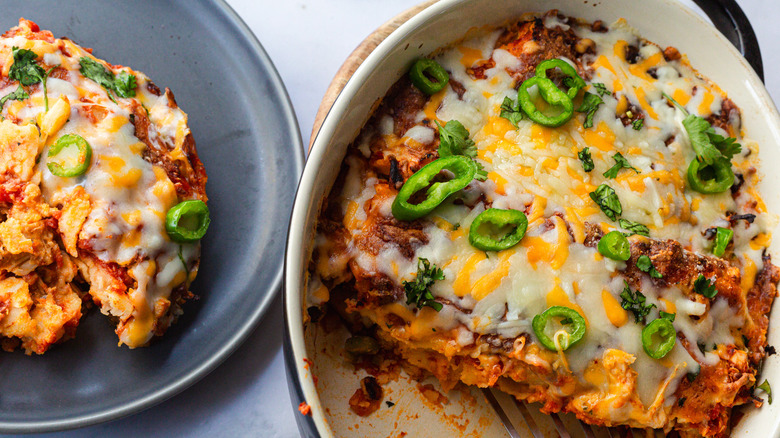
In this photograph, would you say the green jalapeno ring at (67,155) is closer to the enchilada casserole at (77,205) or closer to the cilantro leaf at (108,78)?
the enchilada casserole at (77,205)

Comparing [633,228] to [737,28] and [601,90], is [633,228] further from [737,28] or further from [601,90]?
[737,28]

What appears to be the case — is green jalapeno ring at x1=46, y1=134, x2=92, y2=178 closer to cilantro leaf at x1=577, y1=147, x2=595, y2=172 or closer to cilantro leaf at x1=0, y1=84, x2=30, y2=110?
cilantro leaf at x1=0, y1=84, x2=30, y2=110

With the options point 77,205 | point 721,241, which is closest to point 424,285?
point 721,241

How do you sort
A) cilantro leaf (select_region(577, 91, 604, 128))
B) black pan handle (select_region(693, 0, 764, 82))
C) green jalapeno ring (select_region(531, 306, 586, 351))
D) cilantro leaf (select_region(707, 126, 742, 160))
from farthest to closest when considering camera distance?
1. black pan handle (select_region(693, 0, 764, 82))
2. cilantro leaf (select_region(707, 126, 742, 160))
3. cilantro leaf (select_region(577, 91, 604, 128))
4. green jalapeno ring (select_region(531, 306, 586, 351))

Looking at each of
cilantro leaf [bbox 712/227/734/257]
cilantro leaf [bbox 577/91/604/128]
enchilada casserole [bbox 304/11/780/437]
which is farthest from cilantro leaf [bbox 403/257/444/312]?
cilantro leaf [bbox 712/227/734/257]

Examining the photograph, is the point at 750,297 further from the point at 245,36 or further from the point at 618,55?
the point at 245,36

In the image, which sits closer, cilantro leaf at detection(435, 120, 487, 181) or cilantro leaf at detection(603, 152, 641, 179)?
cilantro leaf at detection(435, 120, 487, 181)
